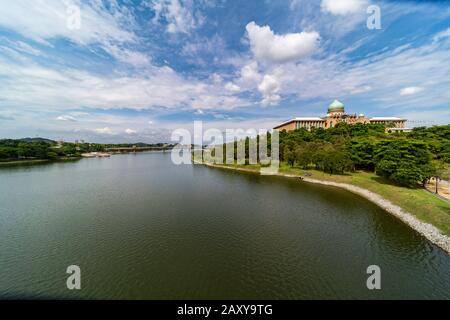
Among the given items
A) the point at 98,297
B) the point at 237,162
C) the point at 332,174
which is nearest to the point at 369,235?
the point at 98,297

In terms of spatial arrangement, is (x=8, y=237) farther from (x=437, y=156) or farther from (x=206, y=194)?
(x=437, y=156)

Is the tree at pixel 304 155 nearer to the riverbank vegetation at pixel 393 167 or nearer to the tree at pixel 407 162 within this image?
the riverbank vegetation at pixel 393 167

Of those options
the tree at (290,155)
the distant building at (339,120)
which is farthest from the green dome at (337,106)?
the tree at (290,155)

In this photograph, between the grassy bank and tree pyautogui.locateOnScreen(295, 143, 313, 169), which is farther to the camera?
tree pyautogui.locateOnScreen(295, 143, 313, 169)

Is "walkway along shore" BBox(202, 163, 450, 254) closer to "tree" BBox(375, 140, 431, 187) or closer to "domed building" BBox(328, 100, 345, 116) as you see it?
"tree" BBox(375, 140, 431, 187)
